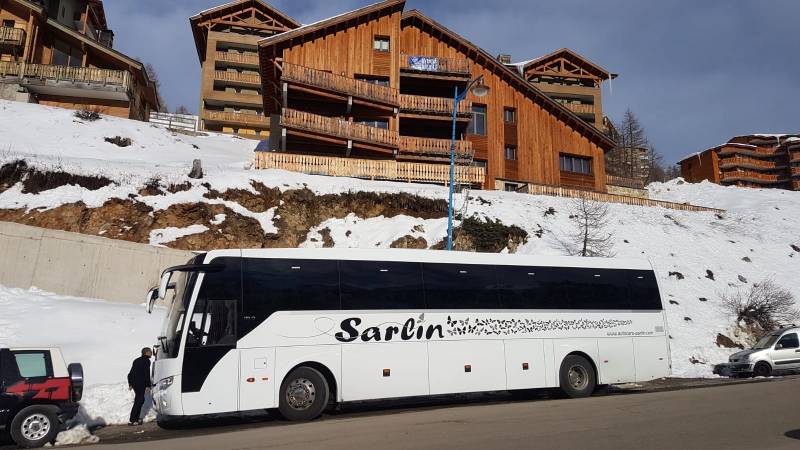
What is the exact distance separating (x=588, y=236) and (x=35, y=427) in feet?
81.3

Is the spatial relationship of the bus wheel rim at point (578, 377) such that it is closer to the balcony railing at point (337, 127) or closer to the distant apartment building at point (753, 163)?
the balcony railing at point (337, 127)

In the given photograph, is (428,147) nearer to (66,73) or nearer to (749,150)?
(66,73)

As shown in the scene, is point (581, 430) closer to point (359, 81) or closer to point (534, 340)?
point (534, 340)

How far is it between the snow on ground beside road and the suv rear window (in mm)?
1783

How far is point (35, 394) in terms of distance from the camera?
30.1 ft

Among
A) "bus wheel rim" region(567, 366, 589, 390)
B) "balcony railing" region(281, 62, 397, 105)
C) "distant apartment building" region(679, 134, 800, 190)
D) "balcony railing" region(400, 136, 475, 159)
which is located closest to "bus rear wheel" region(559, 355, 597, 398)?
"bus wheel rim" region(567, 366, 589, 390)

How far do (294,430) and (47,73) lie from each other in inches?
1725

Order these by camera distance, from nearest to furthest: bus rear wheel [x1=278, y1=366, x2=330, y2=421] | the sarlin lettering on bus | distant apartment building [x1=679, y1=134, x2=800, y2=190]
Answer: bus rear wheel [x1=278, y1=366, x2=330, y2=421], the sarlin lettering on bus, distant apartment building [x1=679, y1=134, x2=800, y2=190]

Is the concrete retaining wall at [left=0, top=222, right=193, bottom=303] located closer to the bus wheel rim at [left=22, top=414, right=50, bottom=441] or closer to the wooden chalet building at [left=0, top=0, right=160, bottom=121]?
the bus wheel rim at [left=22, top=414, right=50, bottom=441]

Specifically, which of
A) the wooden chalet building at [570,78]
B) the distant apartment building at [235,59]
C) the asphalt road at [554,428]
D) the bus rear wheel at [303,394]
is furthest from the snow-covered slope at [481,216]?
the wooden chalet building at [570,78]

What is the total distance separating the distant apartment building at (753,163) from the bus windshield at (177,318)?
99.3m

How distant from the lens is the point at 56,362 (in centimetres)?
966

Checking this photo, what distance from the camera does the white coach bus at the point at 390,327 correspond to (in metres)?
10.1

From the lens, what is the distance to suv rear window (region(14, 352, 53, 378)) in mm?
9320
